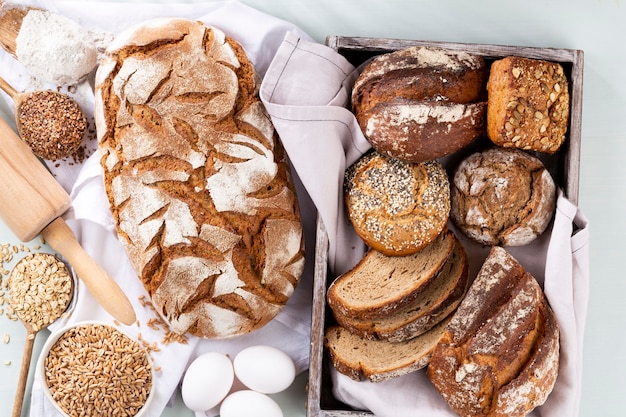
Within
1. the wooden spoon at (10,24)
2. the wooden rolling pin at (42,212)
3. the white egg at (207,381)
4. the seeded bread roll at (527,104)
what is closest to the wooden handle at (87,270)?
the wooden rolling pin at (42,212)

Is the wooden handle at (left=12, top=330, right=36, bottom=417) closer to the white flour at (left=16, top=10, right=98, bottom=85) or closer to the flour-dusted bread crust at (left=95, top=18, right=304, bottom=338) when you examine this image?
the flour-dusted bread crust at (left=95, top=18, right=304, bottom=338)

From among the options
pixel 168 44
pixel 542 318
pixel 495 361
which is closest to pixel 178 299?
pixel 168 44

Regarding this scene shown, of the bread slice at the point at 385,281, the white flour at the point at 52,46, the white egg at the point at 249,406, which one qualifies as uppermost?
the white flour at the point at 52,46

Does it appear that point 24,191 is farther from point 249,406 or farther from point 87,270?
point 249,406

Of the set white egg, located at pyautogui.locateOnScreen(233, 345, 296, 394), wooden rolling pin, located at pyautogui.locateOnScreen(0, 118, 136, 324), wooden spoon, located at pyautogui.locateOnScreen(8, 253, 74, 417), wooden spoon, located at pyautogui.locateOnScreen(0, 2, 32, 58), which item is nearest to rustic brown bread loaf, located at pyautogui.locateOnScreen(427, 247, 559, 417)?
white egg, located at pyautogui.locateOnScreen(233, 345, 296, 394)

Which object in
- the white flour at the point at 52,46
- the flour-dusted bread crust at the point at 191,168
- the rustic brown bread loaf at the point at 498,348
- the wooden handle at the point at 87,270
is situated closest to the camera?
the rustic brown bread loaf at the point at 498,348

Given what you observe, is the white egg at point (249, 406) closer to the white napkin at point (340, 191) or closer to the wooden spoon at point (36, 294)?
the white napkin at point (340, 191)

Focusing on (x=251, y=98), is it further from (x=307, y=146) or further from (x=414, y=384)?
(x=414, y=384)
